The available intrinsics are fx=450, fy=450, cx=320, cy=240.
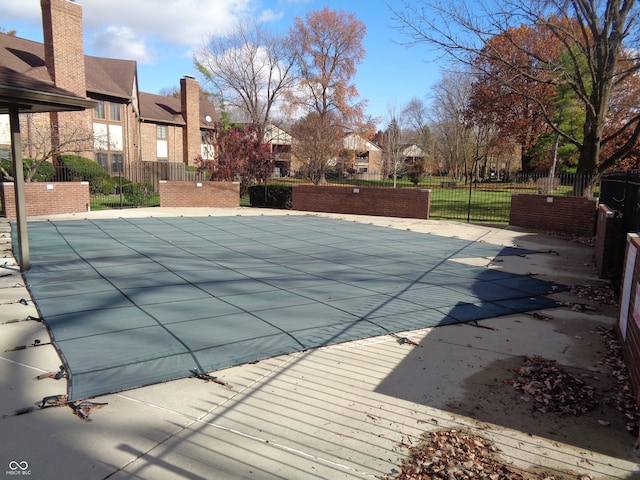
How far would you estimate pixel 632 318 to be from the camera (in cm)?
455

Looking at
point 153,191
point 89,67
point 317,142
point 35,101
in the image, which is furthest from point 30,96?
point 317,142

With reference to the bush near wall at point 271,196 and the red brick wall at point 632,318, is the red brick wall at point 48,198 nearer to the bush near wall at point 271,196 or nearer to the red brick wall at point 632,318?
the bush near wall at point 271,196

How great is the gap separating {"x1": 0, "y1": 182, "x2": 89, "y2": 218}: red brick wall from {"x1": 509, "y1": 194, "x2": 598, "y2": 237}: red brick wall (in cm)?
1735

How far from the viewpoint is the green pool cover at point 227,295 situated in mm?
4711

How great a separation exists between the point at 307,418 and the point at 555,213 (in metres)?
15.5

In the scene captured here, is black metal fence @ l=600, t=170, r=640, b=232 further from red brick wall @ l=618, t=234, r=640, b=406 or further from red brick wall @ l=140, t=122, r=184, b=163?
red brick wall @ l=140, t=122, r=184, b=163

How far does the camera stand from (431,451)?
125 inches

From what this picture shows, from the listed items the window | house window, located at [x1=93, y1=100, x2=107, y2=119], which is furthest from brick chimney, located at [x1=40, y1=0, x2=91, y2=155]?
the window

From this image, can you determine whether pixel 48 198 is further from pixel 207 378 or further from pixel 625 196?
pixel 625 196

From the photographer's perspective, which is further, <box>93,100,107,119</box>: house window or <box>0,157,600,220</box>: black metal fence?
<box>93,100,107,119</box>: house window

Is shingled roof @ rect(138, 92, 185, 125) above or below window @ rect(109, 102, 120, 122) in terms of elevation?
above

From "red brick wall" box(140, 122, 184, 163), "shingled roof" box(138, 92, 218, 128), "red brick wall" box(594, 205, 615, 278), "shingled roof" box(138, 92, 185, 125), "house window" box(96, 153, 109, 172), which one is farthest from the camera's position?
"shingled roof" box(138, 92, 218, 128)

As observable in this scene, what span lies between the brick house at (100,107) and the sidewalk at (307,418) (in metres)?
17.0

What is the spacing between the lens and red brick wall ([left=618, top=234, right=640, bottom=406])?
13.6ft
